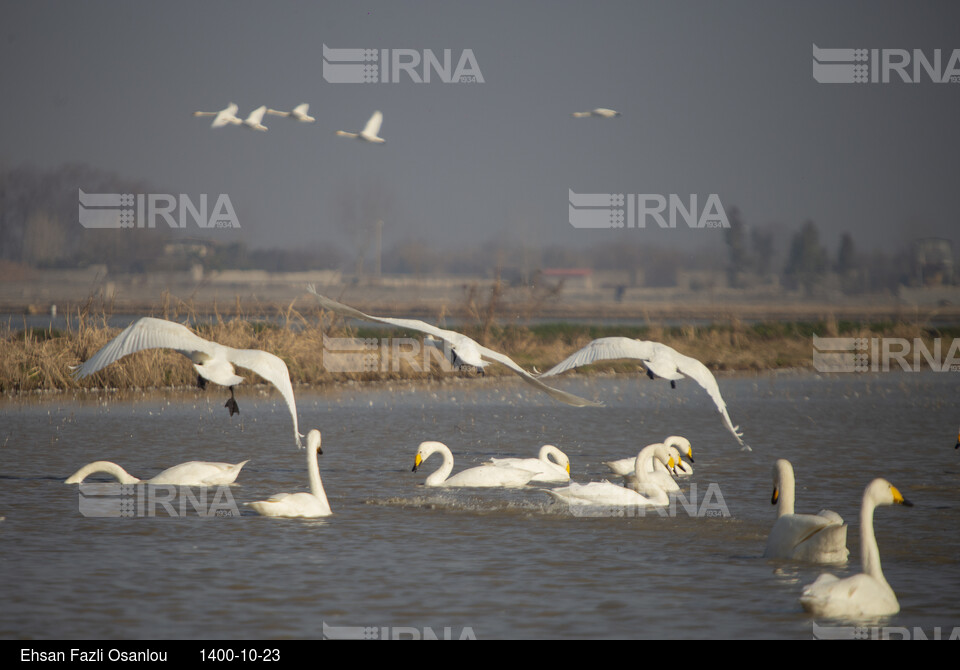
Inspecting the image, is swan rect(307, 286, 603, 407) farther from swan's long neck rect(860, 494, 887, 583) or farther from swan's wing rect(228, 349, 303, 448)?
swan's long neck rect(860, 494, 887, 583)

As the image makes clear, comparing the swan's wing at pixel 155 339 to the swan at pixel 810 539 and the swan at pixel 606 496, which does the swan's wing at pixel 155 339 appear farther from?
the swan at pixel 810 539

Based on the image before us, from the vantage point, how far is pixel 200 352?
12.1m

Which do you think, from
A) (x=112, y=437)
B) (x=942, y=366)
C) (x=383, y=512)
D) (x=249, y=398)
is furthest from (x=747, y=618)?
(x=942, y=366)

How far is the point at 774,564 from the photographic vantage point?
962 cm

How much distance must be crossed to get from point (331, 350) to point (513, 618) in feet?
61.5

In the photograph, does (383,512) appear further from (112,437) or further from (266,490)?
(112,437)

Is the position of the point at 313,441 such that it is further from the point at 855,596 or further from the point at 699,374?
the point at 855,596

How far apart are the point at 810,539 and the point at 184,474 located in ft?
22.2

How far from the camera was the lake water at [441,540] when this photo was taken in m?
8.00

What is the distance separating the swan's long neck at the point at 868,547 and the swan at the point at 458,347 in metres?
3.78

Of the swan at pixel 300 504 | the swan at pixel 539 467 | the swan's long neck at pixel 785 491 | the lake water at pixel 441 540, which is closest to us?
the lake water at pixel 441 540

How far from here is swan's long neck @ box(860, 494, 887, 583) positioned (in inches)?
316

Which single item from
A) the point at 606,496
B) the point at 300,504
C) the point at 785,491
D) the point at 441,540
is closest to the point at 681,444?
the point at 606,496

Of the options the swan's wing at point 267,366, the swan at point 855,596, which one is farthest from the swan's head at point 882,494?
the swan's wing at point 267,366
